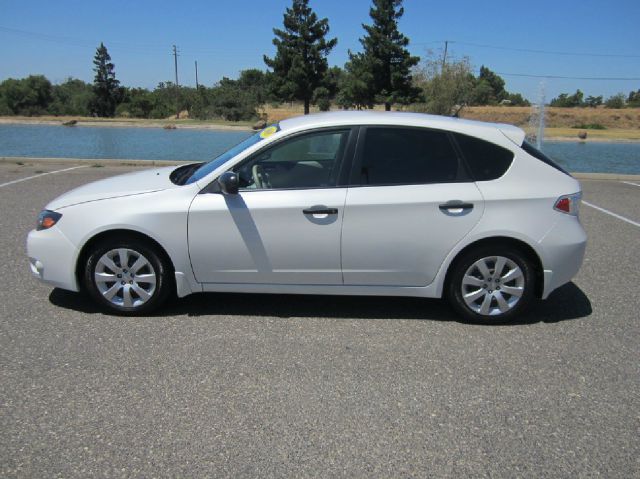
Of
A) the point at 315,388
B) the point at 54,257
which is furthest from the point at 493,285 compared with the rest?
the point at 54,257

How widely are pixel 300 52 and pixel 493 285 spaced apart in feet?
153

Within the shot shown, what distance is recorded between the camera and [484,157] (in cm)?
421

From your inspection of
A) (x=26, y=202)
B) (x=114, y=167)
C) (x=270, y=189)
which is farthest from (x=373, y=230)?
(x=114, y=167)

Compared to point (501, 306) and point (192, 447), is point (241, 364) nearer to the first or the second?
point (192, 447)

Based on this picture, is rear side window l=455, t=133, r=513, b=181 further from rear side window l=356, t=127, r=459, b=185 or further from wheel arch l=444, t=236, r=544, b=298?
wheel arch l=444, t=236, r=544, b=298

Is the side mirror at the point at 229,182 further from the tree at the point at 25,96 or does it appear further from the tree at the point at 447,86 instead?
the tree at the point at 25,96

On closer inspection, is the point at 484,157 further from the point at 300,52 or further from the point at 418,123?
the point at 300,52

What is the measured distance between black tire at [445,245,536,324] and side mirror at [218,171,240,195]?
1857 millimetres

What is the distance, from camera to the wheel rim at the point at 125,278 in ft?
13.8

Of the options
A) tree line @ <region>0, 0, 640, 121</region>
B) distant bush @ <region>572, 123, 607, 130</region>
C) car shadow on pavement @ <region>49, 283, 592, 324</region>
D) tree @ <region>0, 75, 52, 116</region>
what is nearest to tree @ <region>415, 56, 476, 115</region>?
tree line @ <region>0, 0, 640, 121</region>

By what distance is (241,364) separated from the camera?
356cm

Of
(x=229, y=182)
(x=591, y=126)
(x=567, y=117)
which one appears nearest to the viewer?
(x=229, y=182)

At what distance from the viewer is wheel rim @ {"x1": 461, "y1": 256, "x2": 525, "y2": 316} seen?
4.16m

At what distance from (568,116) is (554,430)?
6917cm
